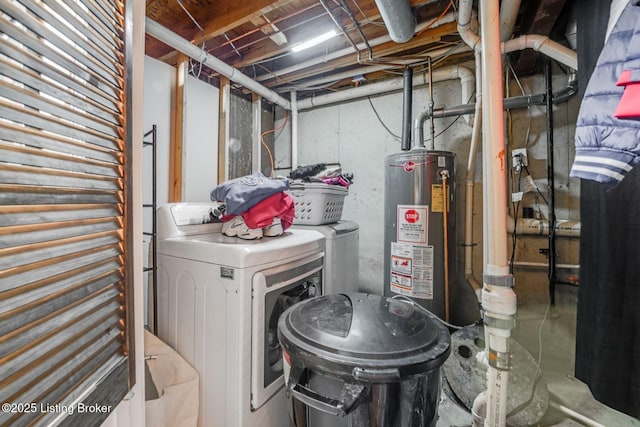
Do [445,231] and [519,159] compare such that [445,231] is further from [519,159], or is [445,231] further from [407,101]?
[407,101]

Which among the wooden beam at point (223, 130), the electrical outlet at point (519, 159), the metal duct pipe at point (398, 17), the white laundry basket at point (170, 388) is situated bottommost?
the white laundry basket at point (170, 388)

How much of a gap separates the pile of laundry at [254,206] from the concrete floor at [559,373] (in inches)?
56.9

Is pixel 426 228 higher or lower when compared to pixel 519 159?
lower

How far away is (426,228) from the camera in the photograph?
6.27 ft

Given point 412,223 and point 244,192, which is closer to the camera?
point 244,192

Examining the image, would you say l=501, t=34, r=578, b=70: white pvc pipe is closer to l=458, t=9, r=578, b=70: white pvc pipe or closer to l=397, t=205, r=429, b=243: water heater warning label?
l=458, t=9, r=578, b=70: white pvc pipe

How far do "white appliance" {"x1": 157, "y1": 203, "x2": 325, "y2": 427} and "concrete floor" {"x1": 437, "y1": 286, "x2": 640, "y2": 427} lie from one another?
1.08 meters

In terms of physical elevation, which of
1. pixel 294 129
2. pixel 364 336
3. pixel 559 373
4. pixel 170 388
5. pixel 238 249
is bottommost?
pixel 559 373

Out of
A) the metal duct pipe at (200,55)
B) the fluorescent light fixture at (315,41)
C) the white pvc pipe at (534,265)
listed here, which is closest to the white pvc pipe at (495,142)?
the fluorescent light fixture at (315,41)

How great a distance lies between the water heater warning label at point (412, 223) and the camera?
1.92 meters

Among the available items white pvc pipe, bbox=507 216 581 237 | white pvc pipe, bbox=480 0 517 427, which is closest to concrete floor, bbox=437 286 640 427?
white pvc pipe, bbox=507 216 581 237

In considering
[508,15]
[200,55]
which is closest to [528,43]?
[508,15]

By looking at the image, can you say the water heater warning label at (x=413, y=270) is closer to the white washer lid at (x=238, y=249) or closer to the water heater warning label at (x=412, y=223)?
the water heater warning label at (x=412, y=223)

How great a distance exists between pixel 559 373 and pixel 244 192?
7.97 feet
